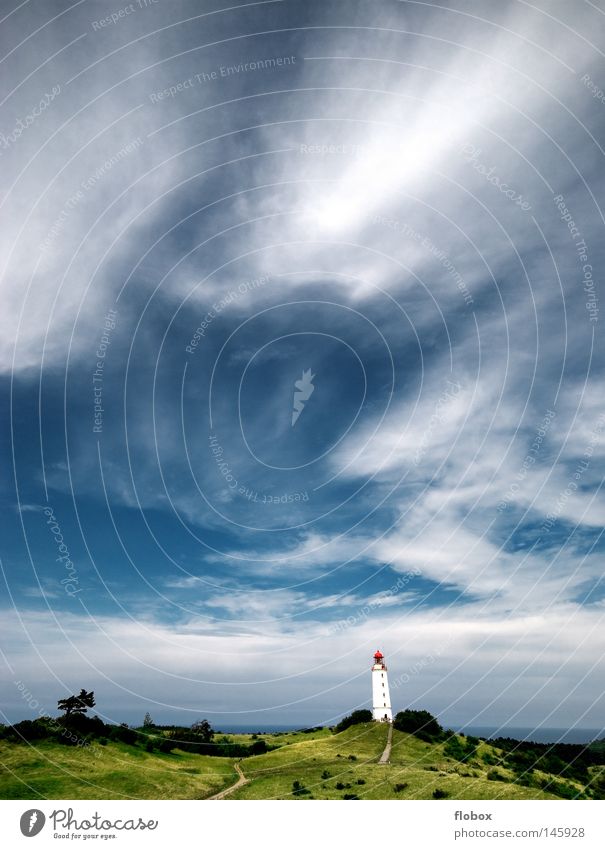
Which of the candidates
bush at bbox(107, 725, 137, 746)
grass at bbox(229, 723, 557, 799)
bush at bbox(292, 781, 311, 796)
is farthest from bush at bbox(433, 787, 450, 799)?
bush at bbox(107, 725, 137, 746)

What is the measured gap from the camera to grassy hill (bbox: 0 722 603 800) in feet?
188

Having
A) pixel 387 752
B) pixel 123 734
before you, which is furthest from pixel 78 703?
pixel 387 752

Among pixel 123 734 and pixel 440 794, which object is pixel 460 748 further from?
pixel 123 734

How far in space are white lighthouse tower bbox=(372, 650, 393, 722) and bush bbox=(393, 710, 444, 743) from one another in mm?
5771

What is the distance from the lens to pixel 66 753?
66375mm

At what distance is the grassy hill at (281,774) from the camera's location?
5716cm

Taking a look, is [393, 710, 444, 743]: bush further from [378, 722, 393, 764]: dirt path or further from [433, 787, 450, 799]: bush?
[433, 787, 450, 799]: bush
